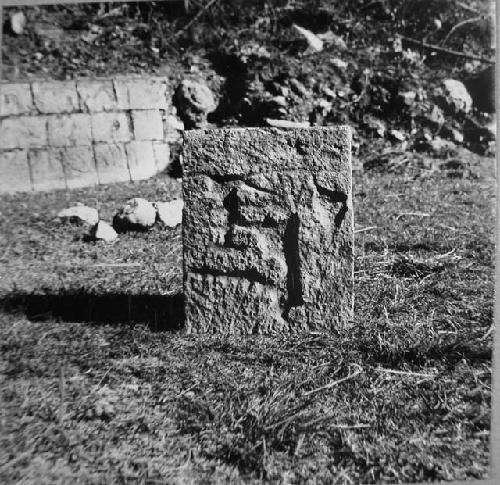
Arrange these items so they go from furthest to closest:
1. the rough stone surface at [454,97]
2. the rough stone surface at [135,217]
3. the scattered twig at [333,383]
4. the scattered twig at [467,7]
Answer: the rough stone surface at [454,97] < the rough stone surface at [135,217] < the scattered twig at [467,7] < the scattered twig at [333,383]

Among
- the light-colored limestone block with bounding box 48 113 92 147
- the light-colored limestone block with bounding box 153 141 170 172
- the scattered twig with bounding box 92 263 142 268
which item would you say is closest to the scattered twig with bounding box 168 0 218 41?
the light-colored limestone block with bounding box 153 141 170 172

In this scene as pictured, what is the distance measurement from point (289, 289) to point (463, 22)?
2.34 m

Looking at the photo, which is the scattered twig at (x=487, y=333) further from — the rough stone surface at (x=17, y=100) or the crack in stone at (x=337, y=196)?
the rough stone surface at (x=17, y=100)

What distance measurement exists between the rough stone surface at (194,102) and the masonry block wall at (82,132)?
6.6 inches

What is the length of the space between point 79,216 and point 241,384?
91.0 inches

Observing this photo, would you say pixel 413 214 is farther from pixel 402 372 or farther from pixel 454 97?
pixel 454 97

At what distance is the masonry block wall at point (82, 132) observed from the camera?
14.8 feet

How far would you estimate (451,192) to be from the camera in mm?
4113

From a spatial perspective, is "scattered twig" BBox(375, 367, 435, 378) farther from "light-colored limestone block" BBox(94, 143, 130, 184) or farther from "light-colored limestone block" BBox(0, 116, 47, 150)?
"light-colored limestone block" BBox(0, 116, 47, 150)

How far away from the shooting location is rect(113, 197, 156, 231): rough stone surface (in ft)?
11.4

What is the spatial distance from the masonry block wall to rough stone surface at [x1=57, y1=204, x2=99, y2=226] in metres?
0.96

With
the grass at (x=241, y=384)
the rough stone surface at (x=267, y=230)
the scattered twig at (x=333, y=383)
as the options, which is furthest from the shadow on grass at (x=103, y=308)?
the scattered twig at (x=333, y=383)

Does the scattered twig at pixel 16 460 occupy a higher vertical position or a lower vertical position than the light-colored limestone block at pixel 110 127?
lower

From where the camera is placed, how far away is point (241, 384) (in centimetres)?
179
